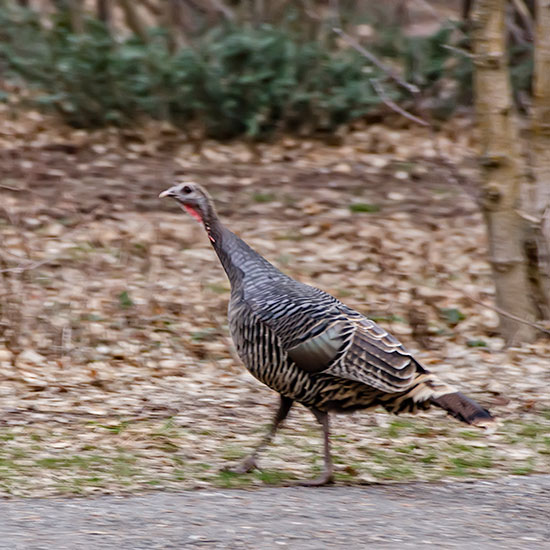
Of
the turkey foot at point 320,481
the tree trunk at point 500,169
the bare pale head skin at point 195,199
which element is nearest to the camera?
the turkey foot at point 320,481

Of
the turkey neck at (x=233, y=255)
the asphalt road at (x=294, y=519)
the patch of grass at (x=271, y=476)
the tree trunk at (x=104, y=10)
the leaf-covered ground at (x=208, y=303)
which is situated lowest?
the leaf-covered ground at (x=208, y=303)

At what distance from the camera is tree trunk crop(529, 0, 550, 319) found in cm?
822

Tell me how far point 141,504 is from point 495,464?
2015mm

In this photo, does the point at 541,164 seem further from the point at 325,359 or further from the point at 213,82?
the point at 213,82

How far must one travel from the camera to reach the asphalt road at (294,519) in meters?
4.48

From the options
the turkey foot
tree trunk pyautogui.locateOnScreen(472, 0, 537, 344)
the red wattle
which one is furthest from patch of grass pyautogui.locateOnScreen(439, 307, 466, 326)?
the turkey foot

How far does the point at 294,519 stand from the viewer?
4.81m

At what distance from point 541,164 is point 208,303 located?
2.87m

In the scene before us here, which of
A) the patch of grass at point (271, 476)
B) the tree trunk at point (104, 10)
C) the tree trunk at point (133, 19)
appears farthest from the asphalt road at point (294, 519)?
the tree trunk at point (104, 10)

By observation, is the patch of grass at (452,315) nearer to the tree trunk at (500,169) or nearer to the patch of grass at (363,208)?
the tree trunk at (500,169)

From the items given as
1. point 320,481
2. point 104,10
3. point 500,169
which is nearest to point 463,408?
point 320,481

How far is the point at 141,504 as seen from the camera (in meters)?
5.03

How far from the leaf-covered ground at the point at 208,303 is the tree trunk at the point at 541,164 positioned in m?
0.58

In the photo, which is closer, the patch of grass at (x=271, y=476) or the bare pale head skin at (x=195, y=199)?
the patch of grass at (x=271, y=476)
